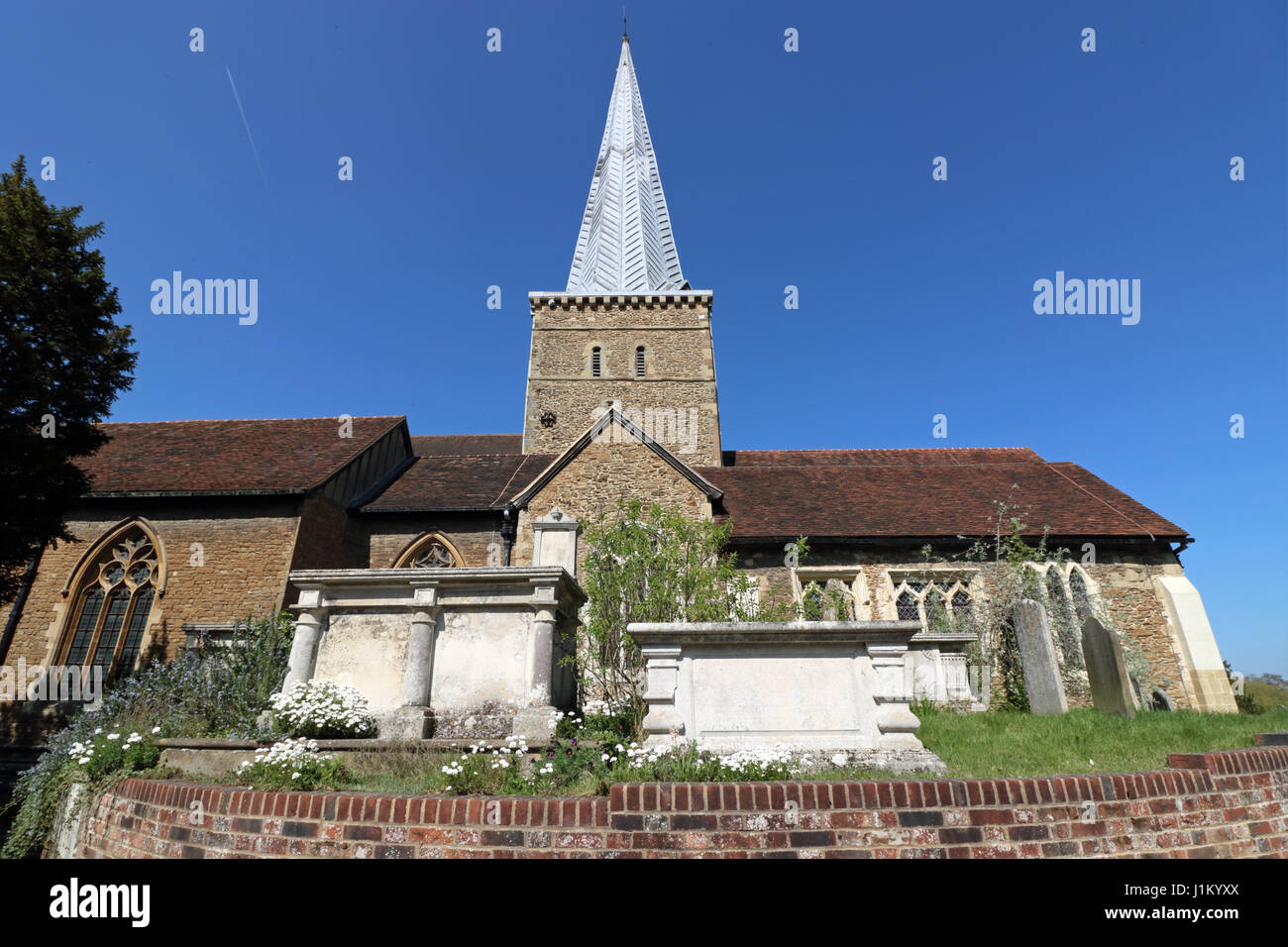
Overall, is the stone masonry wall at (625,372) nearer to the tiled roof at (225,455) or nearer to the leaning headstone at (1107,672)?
the tiled roof at (225,455)

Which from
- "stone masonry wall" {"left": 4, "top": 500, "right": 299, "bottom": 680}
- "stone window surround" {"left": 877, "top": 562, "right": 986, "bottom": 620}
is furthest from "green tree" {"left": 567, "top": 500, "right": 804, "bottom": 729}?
"stone masonry wall" {"left": 4, "top": 500, "right": 299, "bottom": 680}

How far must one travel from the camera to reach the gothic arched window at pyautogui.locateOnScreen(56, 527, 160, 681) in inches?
523

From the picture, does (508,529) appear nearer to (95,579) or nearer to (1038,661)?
(95,579)

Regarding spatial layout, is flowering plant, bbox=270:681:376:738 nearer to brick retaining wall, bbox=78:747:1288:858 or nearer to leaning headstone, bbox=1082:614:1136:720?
brick retaining wall, bbox=78:747:1288:858

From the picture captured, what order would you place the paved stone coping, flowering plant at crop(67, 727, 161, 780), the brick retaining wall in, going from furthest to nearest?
flowering plant at crop(67, 727, 161, 780) < the paved stone coping < the brick retaining wall

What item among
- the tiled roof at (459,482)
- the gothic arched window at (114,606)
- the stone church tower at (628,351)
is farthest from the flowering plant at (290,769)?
the stone church tower at (628,351)

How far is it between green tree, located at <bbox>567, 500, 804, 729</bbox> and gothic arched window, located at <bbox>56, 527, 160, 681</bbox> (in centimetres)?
1097

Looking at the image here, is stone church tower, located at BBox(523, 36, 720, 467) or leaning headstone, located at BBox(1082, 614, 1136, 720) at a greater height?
stone church tower, located at BBox(523, 36, 720, 467)

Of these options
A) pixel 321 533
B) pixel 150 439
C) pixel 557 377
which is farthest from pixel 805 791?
pixel 557 377

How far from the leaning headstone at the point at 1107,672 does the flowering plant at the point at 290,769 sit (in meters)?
9.28

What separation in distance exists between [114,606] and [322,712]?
11.1 meters

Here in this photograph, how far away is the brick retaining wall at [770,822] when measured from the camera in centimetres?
380

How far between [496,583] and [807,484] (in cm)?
1206

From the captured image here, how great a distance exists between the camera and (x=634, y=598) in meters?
9.09
